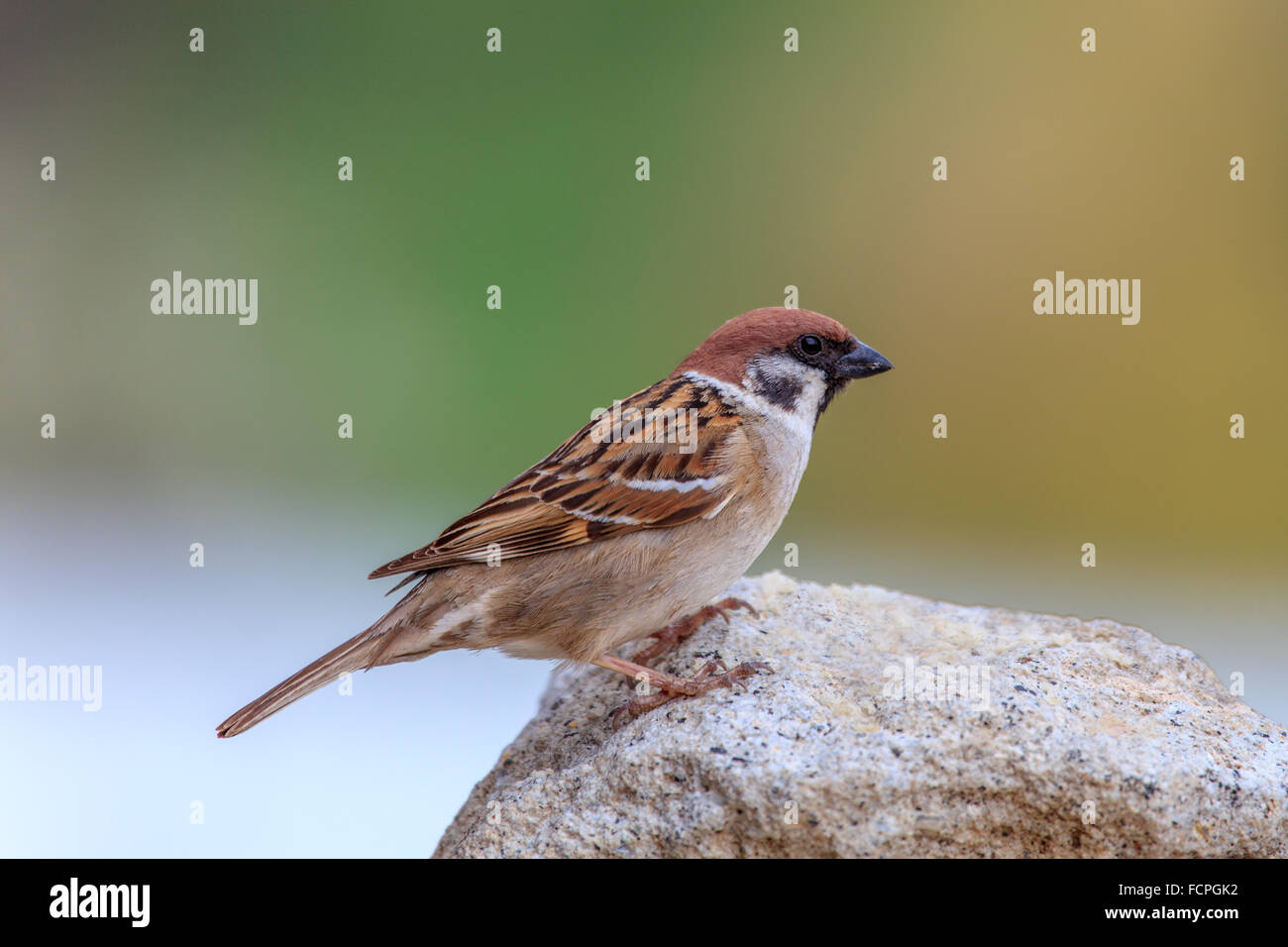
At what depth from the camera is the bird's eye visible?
324cm

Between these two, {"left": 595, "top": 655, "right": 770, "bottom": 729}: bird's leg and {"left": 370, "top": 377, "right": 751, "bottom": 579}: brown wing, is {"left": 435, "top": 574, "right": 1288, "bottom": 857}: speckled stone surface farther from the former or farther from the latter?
{"left": 370, "top": 377, "right": 751, "bottom": 579}: brown wing

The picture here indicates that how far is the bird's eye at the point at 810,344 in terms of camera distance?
324cm

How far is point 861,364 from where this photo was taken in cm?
325

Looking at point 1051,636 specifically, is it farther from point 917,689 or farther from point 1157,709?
point 917,689

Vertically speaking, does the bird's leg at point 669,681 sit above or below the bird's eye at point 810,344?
below

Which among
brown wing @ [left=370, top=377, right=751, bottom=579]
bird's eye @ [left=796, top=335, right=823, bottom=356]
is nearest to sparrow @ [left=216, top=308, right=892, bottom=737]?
brown wing @ [left=370, top=377, right=751, bottom=579]

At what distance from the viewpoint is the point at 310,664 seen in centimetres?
287

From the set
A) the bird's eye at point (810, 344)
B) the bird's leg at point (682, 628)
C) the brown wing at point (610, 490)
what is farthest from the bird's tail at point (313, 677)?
the bird's eye at point (810, 344)

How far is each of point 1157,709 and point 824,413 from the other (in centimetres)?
122

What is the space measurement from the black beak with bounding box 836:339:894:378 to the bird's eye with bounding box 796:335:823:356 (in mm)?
72

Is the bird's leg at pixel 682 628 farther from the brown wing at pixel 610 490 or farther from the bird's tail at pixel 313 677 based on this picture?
the bird's tail at pixel 313 677

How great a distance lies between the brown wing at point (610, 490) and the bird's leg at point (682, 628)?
0.46m

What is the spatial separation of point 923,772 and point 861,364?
128 cm

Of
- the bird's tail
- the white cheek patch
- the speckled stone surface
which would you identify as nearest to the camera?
the speckled stone surface
